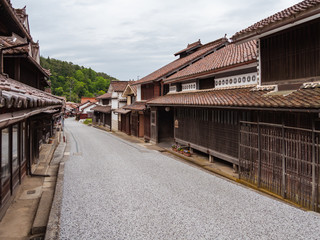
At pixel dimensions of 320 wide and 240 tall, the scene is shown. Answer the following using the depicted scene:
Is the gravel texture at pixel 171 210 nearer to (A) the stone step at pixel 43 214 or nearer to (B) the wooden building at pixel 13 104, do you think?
(A) the stone step at pixel 43 214

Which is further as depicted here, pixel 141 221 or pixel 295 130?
pixel 295 130

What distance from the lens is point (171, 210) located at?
295 inches

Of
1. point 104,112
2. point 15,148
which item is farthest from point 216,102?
point 104,112

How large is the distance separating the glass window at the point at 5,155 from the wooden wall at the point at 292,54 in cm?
934

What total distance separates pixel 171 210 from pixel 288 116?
4795 mm

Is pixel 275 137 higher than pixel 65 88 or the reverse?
the reverse

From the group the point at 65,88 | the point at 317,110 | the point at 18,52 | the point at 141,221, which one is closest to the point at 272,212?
the point at 317,110

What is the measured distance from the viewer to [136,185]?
9961mm

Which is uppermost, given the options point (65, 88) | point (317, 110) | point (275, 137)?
point (65, 88)

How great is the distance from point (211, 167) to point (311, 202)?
6.42m

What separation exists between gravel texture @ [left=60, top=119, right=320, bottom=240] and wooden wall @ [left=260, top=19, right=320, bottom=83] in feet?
14.2

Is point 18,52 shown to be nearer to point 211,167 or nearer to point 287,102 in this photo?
point 287,102

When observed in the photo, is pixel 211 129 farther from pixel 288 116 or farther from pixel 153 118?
pixel 153 118

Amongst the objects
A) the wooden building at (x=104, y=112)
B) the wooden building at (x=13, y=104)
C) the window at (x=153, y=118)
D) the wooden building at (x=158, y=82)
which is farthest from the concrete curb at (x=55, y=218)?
the wooden building at (x=104, y=112)
